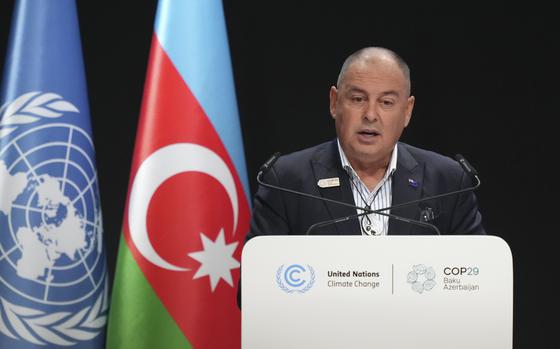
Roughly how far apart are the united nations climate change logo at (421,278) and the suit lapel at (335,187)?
471 millimetres

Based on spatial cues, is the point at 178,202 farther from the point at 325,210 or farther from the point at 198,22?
the point at 325,210

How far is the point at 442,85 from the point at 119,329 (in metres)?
1.97

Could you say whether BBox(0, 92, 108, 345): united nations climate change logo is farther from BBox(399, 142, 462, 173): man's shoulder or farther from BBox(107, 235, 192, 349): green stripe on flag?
BBox(399, 142, 462, 173): man's shoulder

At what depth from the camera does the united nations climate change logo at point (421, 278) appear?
5.34 ft

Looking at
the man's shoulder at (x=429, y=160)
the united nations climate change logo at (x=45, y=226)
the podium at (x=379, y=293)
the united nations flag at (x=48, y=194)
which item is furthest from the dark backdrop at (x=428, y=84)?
the podium at (x=379, y=293)

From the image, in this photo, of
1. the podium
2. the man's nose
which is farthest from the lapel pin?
the podium

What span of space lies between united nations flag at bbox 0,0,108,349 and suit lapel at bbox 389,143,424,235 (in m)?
1.45

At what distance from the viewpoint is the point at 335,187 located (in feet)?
7.27

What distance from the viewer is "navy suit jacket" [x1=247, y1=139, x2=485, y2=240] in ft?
7.06

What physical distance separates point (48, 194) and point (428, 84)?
1922 millimetres

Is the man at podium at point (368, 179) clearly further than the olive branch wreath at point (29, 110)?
No

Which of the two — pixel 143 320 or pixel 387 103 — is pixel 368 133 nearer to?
pixel 387 103

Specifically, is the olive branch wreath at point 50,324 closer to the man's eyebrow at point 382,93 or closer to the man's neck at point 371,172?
the man's neck at point 371,172

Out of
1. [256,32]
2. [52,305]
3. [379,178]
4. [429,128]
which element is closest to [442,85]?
[429,128]
